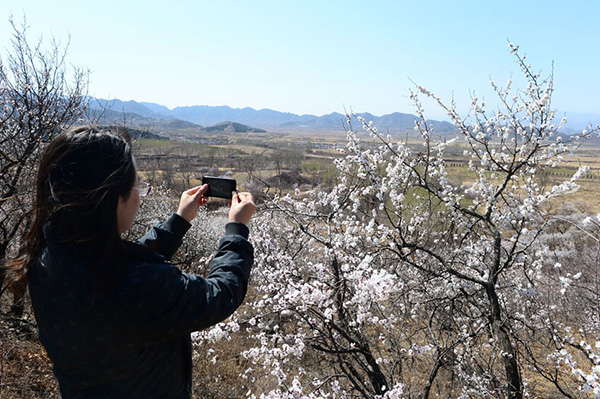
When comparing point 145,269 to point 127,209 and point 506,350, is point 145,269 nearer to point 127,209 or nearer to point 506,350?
point 127,209

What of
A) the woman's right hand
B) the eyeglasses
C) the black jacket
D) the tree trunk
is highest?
the eyeglasses

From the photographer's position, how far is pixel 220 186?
1.84m

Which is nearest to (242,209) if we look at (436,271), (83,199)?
(83,199)

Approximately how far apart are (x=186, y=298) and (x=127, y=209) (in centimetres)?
39

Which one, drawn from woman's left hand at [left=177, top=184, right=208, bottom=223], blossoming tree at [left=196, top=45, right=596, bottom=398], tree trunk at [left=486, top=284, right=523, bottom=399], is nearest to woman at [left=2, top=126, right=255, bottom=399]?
woman's left hand at [left=177, top=184, right=208, bottom=223]

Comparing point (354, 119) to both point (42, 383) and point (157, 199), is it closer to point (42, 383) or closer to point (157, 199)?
point (42, 383)

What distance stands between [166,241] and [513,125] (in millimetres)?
5085

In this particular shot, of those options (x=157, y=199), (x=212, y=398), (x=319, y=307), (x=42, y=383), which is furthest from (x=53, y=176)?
(x=157, y=199)

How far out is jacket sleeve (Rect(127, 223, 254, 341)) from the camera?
43.2 inches

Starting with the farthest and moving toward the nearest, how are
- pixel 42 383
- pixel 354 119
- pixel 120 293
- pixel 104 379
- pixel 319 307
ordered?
1. pixel 354 119
2. pixel 42 383
3. pixel 319 307
4. pixel 104 379
5. pixel 120 293

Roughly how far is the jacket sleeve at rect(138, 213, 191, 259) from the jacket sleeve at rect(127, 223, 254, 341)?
0.50 meters

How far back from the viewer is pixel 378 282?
10.9 feet

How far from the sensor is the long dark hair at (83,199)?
1.08m

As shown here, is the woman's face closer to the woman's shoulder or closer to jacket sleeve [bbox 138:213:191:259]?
the woman's shoulder
